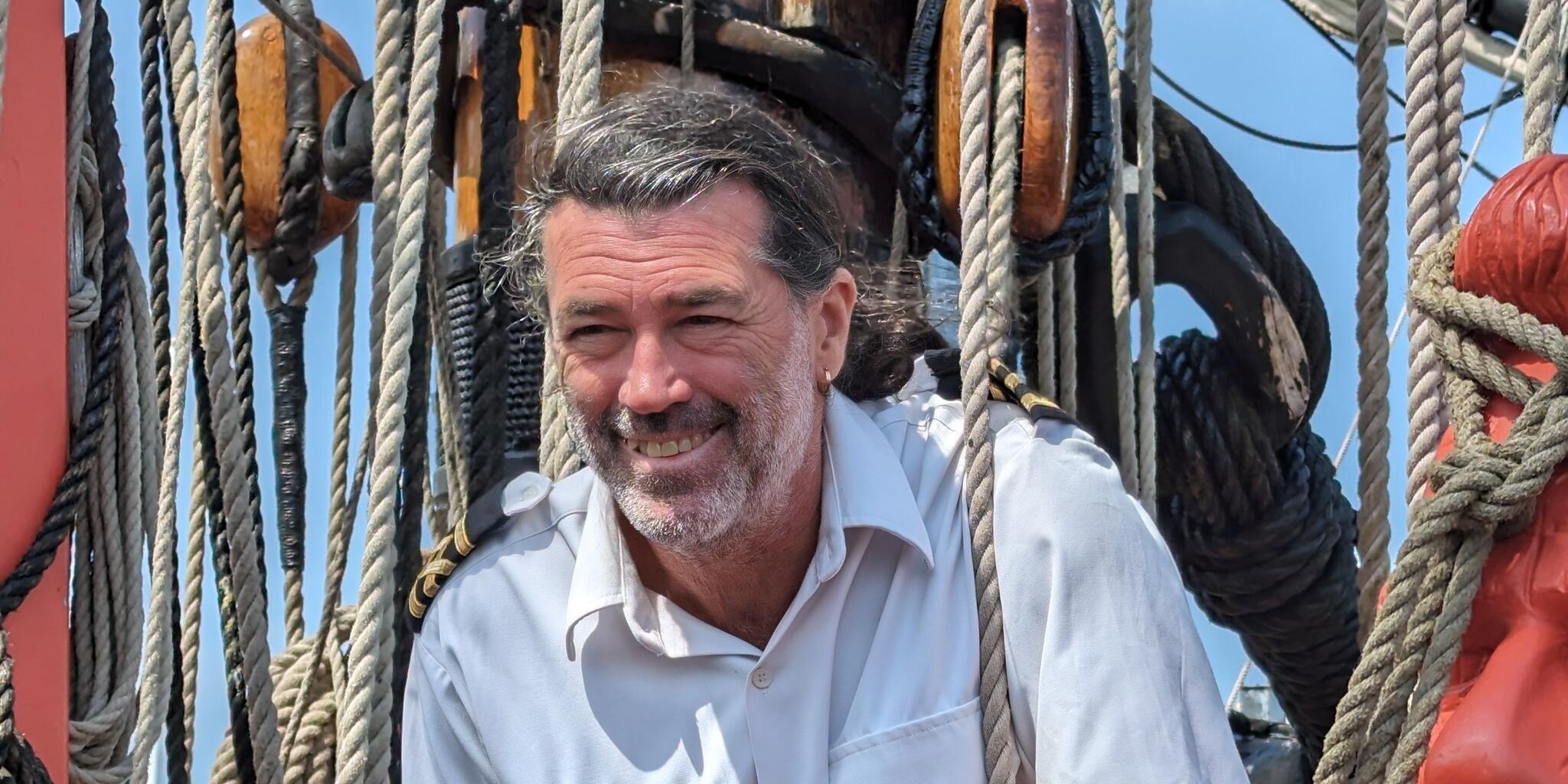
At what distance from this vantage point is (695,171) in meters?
1.47

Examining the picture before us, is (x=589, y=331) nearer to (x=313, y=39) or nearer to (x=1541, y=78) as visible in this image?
(x=1541, y=78)

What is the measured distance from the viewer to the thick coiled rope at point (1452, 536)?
4.24ft

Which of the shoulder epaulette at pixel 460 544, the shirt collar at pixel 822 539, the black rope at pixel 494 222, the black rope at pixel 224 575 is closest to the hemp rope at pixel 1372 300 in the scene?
the shirt collar at pixel 822 539

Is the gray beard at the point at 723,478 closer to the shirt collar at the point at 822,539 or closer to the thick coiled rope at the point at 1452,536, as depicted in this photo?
the shirt collar at the point at 822,539

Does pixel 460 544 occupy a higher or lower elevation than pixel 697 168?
lower

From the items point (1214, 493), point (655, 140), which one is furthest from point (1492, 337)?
point (1214, 493)

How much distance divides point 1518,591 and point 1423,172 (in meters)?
0.38

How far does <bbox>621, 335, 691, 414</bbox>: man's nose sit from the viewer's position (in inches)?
55.6

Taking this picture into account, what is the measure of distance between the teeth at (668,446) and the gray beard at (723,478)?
0.02 metres

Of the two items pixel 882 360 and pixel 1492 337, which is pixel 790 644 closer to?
pixel 882 360

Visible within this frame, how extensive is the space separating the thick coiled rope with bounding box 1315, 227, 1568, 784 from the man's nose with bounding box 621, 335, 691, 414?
1.99 ft

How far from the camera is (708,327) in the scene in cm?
145

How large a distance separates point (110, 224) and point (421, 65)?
0.48 meters

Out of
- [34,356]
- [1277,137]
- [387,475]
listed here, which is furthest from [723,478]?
[1277,137]
